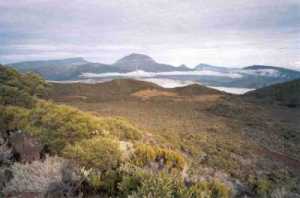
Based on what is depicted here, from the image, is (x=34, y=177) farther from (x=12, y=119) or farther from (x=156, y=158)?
(x=12, y=119)

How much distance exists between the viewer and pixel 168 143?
47.7 ft

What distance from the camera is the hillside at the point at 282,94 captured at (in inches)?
1929

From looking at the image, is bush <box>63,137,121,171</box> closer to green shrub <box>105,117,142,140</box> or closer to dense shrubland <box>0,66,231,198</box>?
dense shrubland <box>0,66,231,198</box>

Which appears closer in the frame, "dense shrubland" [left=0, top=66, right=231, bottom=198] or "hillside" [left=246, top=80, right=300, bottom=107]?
"dense shrubland" [left=0, top=66, right=231, bottom=198]

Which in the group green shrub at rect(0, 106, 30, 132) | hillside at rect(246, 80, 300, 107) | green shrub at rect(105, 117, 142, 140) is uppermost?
green shrub at rect(0, 106, 30, 132)

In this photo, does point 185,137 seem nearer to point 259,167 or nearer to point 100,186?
point 259,167

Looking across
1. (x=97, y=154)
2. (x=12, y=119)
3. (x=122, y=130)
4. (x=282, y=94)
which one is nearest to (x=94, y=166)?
(x=97, y=154)

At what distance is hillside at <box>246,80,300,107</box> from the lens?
161 feet

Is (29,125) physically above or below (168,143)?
above

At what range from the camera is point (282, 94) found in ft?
180

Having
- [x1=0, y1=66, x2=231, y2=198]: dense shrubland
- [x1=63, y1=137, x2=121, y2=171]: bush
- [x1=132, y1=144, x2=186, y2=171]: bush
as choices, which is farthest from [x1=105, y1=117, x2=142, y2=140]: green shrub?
[x1=132, y1=144, x2=186, y2=171]: bush

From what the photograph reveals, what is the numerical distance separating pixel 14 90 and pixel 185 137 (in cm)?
904

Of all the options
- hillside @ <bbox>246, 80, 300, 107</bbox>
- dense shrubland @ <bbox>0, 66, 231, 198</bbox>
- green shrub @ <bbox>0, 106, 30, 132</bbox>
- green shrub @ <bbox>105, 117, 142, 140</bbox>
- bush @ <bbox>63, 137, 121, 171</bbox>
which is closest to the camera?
dense shrubland @ <bbox>0, 66, 231, 198</bbox>

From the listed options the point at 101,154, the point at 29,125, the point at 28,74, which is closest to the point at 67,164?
the point at 101,154
